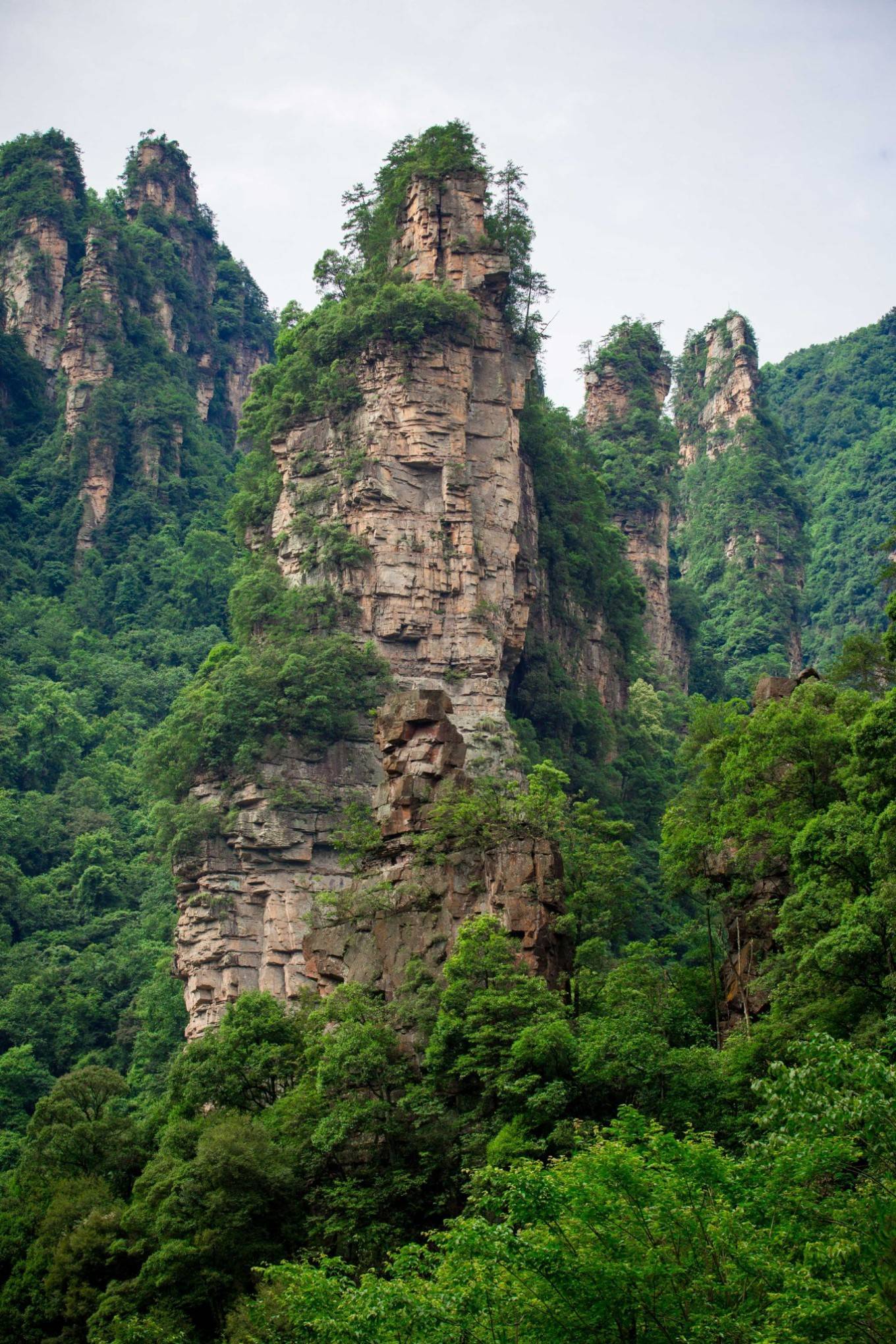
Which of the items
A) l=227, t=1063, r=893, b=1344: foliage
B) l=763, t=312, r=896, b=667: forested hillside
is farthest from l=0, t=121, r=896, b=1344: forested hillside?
l=763, t=312, r=896, b=667: forested hillside

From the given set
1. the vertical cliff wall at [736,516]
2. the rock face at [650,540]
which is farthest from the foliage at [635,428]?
the vertical cliff wall at [736,516]

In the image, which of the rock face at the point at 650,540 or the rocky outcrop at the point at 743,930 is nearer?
the rocky outcrop at the point at 743,930

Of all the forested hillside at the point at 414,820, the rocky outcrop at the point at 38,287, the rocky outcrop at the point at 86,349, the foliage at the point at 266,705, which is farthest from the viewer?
the rocky outcrop at the point at 38,287

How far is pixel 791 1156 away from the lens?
2002cm

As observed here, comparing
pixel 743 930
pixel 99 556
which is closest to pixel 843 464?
pixel 99 556

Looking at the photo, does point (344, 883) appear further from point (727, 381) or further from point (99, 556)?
point (727, 381)

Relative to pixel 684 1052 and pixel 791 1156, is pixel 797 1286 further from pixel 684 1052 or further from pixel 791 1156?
pixel 684 1052

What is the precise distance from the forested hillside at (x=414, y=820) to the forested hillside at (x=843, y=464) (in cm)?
492

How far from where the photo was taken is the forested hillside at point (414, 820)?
2139 centimetres

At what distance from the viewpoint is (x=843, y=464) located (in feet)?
383

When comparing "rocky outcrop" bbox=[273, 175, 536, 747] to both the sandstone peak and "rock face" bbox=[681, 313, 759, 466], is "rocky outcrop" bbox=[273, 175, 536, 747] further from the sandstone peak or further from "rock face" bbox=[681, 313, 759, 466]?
the sandstone peak

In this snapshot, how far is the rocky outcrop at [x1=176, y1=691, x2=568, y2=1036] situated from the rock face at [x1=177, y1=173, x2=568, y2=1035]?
8cm

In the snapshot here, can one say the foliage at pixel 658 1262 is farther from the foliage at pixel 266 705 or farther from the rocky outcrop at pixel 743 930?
the foliage at pixel 266 705

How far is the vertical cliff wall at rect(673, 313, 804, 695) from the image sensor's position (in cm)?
9269
